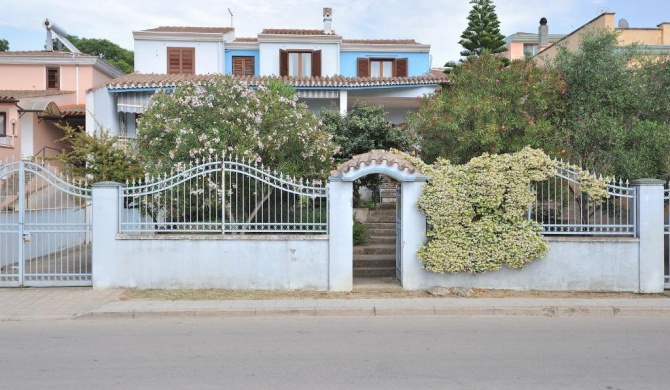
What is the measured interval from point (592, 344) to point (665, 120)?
25.6 feet

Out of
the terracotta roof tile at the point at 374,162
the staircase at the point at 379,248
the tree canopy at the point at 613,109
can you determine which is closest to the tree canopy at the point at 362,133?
the staircase at the point at 379,248

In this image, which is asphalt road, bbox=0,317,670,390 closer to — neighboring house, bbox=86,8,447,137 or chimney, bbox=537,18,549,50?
neighboring house, bbox=86,8,447,137

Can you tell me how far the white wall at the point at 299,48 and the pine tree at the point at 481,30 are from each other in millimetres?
5859

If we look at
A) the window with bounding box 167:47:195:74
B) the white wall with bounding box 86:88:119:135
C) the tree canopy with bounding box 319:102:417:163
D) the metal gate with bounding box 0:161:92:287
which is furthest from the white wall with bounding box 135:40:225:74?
the metal gate with bounding box 0:161:92:287

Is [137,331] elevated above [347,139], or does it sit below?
below

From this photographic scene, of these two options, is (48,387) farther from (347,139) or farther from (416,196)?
(347,139)

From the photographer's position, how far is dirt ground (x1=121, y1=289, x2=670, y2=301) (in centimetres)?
1052

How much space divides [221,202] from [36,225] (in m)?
3.66

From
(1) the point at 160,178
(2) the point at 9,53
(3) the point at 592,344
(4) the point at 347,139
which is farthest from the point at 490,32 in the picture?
(2) the point at 9,53

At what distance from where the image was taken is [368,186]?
55.5 ft

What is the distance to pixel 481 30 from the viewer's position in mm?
26094

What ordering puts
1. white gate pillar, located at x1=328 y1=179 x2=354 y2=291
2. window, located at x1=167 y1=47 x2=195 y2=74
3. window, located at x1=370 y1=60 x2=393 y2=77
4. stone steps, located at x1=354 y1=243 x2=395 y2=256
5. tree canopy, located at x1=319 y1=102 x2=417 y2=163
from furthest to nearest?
window, located at x1=370 y1=60 x2=393 y2=77 < window, located at x1=167 y1=47 x2=195 y2=74 < tree canopy, located at x1=319 y1=102 x2=417 y2=163 < stone steps, located at x1=354 y1=243 x2=395 y2=256 < white gate pillar, located at x1=328 y1=179 x2=354 y2=291

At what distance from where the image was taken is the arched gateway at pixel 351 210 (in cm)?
1083

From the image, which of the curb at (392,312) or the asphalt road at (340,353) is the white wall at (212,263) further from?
the asphalt road at (340,353)
